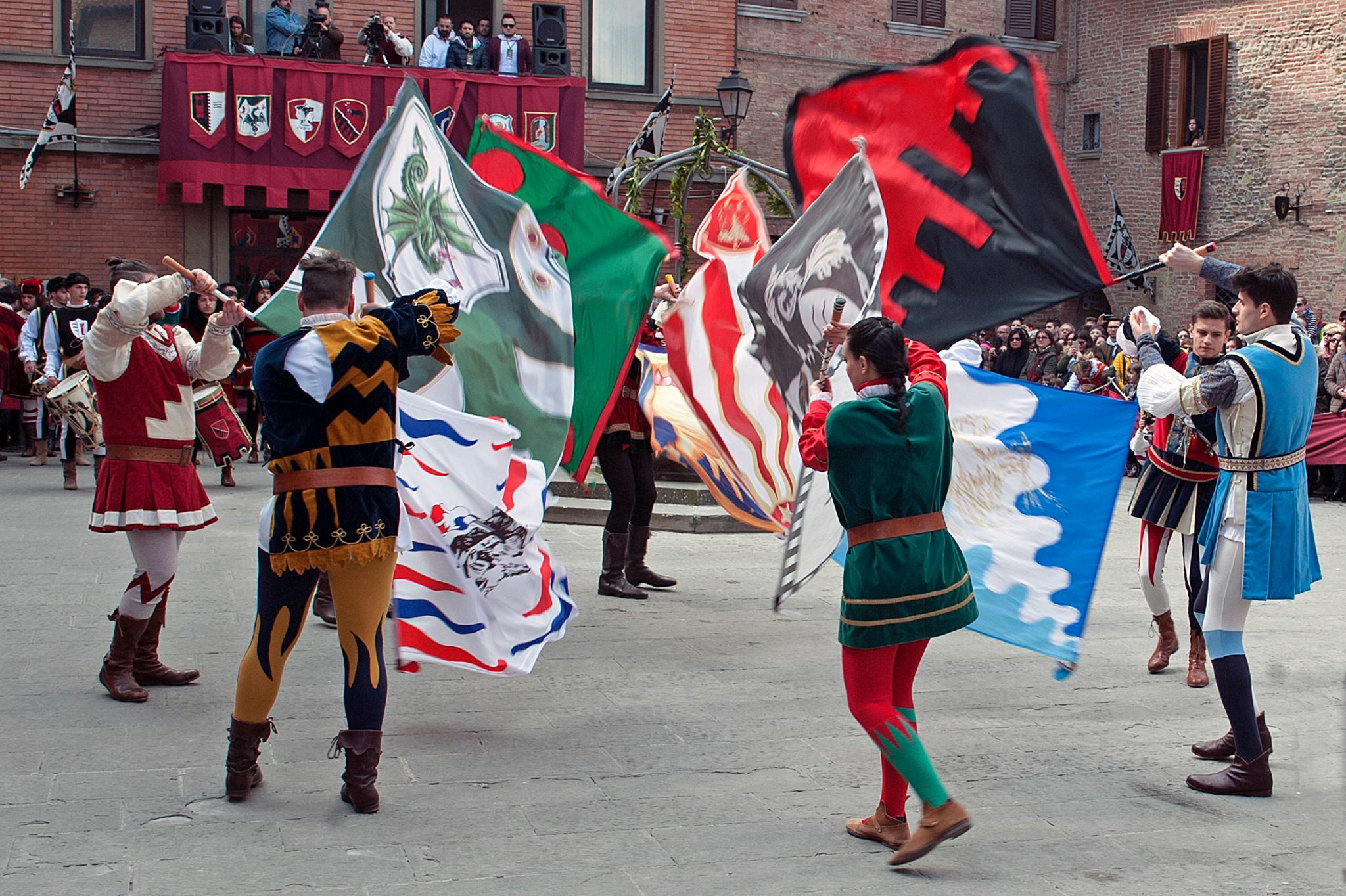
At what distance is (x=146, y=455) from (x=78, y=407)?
675 cm

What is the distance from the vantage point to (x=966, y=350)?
596cm

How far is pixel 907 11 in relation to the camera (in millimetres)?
25734

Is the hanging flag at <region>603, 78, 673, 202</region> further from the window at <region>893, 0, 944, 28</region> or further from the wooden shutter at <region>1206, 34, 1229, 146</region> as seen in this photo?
the wooden shutter at <region>1206, 34, 1229, 146</region>

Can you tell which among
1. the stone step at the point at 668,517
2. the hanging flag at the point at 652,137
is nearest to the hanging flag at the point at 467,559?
the stone step at the point at 668,517

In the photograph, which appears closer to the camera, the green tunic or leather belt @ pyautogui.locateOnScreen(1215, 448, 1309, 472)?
the green tunic

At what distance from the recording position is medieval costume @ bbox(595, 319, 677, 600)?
27.7ft

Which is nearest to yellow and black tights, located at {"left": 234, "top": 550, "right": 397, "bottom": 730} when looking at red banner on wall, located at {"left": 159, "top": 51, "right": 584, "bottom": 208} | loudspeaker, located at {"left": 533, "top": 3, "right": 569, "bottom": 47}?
red banner on wall, located at {"left": 159, "top": 51, "right": 584, "bottom": 208}

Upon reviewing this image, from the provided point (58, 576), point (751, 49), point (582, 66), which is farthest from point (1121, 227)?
point (58, 576)

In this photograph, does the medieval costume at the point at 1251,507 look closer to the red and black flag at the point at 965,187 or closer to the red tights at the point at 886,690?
the red and black flag at the point at 965,187

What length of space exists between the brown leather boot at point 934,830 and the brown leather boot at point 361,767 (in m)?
1.68

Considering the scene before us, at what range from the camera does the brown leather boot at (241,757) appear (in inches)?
183

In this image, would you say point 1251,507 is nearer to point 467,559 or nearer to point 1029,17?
point 467,559

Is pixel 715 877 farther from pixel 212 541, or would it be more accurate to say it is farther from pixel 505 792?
pixel 212 541

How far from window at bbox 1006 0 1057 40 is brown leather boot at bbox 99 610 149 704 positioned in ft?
79.4
